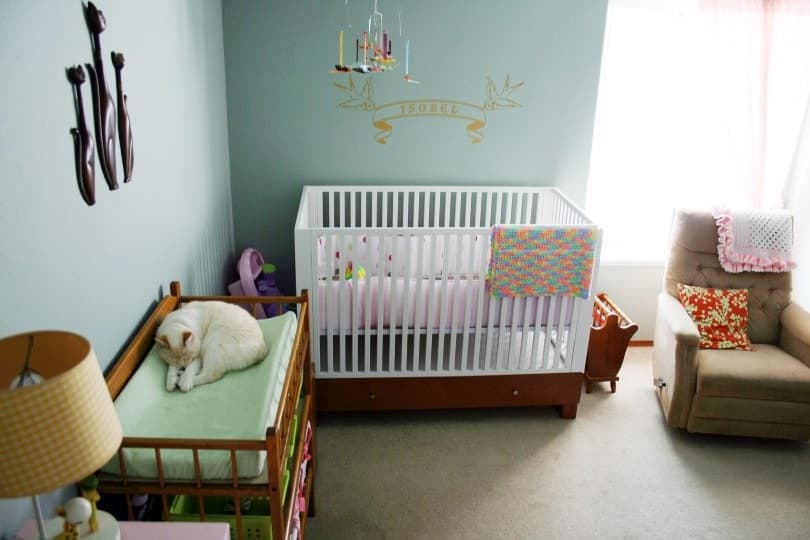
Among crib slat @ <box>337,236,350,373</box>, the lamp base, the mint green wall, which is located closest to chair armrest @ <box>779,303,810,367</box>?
the mint green wall

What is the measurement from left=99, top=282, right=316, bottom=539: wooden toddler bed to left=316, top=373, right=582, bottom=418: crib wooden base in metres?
0.67

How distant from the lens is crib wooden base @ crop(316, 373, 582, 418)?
283 centimetres

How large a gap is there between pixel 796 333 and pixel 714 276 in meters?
0.45

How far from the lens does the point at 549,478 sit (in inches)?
101

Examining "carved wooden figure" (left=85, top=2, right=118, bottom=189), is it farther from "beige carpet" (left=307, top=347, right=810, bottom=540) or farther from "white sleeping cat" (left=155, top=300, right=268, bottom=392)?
"beige carpet" (left=307, top=347, right=810, bottom=540)

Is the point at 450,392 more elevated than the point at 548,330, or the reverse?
the point at 548,330

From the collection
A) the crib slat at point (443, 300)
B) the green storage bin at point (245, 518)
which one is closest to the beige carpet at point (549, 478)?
the crib slat at point (443, 300)

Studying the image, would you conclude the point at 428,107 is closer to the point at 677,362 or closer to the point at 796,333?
the point at 677,362

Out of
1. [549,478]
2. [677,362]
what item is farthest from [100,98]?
[677,362]

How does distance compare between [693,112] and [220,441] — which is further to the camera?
[693,112]

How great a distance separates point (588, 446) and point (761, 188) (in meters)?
1.94

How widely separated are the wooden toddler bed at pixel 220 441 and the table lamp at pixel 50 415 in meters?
0.47

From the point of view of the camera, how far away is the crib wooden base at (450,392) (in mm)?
2830

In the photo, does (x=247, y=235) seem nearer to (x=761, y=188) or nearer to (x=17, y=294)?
(x=17, y=294)
